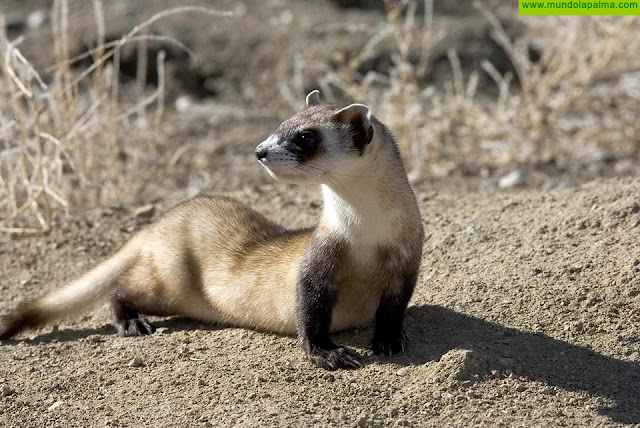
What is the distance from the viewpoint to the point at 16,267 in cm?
551

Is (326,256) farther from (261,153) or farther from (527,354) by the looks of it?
(527,354)

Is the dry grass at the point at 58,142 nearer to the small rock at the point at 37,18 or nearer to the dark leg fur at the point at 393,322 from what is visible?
the dark leg fur at the point at 393,322

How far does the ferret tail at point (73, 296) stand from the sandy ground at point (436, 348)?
0.10 m

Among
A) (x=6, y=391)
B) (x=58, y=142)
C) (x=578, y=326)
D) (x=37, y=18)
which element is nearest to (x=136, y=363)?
(x=6, y=391)

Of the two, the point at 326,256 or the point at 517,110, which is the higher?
the point at 326,256

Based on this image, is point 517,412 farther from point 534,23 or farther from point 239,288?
point 534,23

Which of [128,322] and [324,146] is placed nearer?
[324,146]

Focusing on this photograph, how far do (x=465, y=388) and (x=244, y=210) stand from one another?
167 centimetres

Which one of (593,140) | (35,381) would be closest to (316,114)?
(35,381)

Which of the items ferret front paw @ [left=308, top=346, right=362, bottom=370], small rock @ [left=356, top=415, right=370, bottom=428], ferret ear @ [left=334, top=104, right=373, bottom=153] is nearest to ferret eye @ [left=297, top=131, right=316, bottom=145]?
ferret ear @ [left=334, top=104, right=373, bottom=153]

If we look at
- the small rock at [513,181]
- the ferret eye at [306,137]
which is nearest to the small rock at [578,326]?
the ferret eye at [306,137]

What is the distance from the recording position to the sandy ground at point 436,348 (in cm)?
347

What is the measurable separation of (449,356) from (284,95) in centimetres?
487

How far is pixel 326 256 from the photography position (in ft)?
12.5
